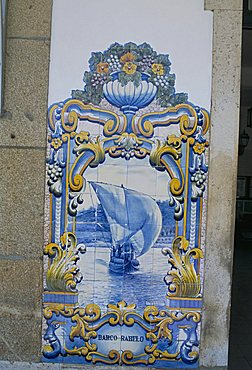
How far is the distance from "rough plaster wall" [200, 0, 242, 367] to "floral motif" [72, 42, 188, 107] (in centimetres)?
36

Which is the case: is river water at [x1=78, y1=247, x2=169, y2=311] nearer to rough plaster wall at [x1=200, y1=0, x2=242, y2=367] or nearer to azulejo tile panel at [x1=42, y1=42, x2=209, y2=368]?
azulejo tile panel at [x1=42, y1=42, x2=209, y2=368]

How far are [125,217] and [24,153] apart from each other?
3.28 feet

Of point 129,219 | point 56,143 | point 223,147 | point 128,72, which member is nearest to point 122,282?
point 129,219

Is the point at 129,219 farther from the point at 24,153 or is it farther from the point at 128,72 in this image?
the point at 128,72

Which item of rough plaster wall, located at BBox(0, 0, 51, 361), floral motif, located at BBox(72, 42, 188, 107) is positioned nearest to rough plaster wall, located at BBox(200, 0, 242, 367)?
floral motif, located at BBox(72, 42, 188, 107)

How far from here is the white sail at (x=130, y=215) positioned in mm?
4188

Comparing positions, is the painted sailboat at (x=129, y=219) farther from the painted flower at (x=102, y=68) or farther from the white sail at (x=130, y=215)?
the painted flower at (x=102, y=68)

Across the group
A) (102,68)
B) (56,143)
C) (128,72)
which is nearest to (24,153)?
(56,143)

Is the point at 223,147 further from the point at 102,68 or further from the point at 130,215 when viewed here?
the point at 102,68

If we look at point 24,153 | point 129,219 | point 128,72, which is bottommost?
point 129,219

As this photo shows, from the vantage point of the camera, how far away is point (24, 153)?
13.8 ft

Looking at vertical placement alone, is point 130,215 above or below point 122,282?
above

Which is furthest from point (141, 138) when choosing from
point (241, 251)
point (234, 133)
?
point (241, 251)

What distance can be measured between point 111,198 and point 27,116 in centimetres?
98
